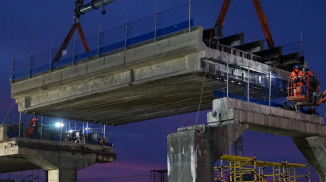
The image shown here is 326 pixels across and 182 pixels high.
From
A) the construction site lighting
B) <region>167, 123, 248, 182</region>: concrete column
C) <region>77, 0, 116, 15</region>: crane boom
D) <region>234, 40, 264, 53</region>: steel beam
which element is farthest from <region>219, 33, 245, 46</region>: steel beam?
the construction site lighting

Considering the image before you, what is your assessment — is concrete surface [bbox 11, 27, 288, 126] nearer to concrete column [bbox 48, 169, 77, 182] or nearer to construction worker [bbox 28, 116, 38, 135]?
construction worker [bbox 28, 116, 38, 135]

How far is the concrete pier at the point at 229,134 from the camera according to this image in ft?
92.0

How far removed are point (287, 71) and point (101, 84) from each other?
14508 millimetres

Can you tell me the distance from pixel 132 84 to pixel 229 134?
917 centimetres

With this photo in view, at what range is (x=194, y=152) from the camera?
27859 millimetres

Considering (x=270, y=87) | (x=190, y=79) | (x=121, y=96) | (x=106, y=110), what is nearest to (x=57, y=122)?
(x=106, y=110)

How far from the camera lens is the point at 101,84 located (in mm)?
38562

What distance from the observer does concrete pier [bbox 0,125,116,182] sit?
158ft

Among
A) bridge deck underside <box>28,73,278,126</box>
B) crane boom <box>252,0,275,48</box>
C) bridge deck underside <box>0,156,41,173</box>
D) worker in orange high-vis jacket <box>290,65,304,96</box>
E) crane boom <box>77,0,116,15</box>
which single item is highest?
crane boom <box>77,0,116,15</box>

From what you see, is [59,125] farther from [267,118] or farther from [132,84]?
[267,118]

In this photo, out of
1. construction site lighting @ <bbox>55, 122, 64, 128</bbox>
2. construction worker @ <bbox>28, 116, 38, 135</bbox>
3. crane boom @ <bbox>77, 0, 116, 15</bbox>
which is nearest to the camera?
crane boom @ <bbox>77, 0, 116, 15</bbox>

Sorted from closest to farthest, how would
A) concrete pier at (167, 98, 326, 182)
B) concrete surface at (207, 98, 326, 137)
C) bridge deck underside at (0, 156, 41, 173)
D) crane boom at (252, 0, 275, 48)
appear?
concrete pier at (167, 98, 326, 182)
concrete surface at (207, 98, 326, 137)
crane boom at (252, 0, 275, 48)
bridge deck underside at (0, 156, 41, 173)

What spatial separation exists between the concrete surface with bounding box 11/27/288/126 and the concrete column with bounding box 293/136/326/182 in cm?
551

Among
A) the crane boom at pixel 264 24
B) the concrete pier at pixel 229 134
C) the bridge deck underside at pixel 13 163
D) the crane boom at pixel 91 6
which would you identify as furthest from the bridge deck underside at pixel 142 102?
the crane boom at pixel 91 6
